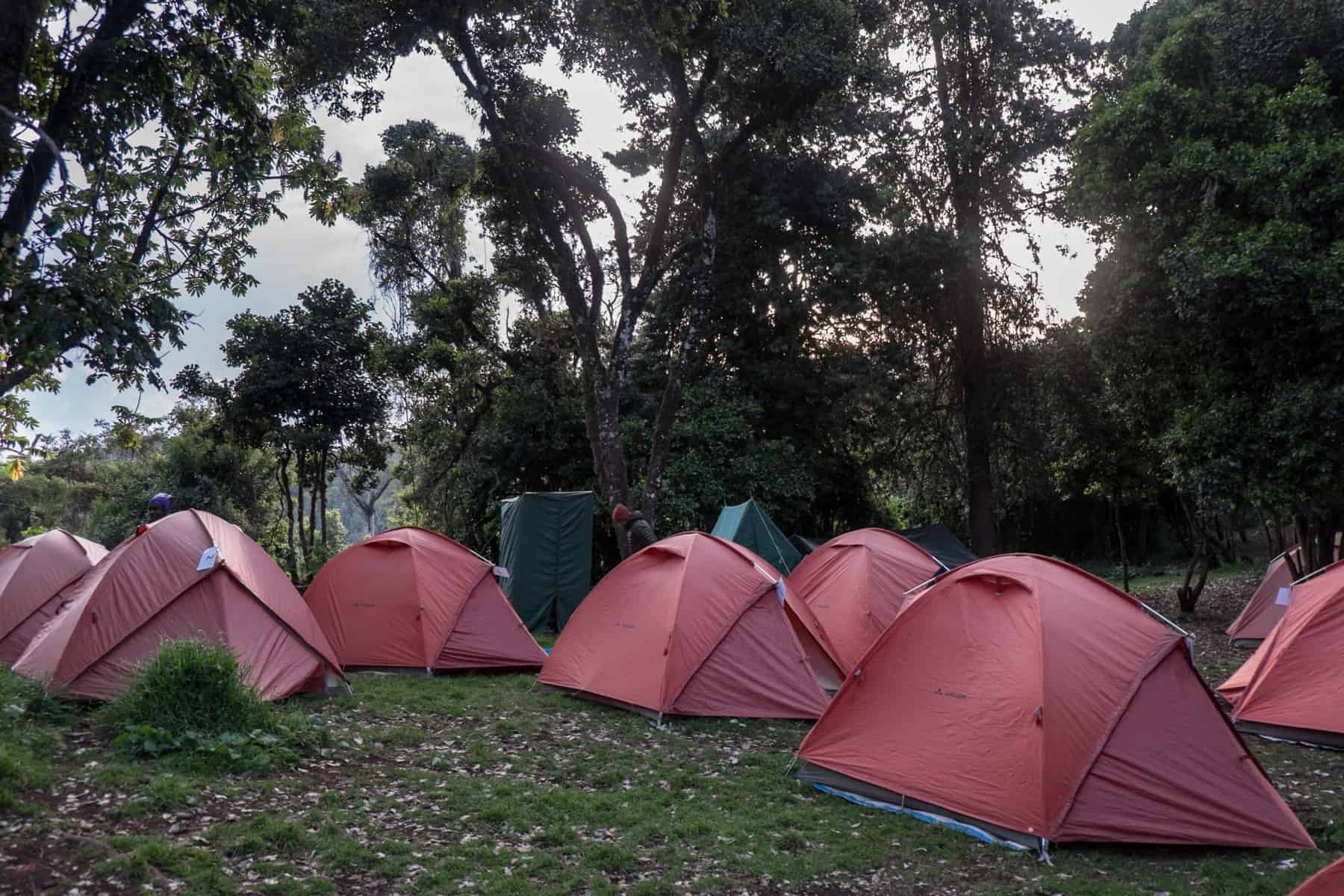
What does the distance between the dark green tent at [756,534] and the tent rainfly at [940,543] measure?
119 inches

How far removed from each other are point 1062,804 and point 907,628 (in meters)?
1.57

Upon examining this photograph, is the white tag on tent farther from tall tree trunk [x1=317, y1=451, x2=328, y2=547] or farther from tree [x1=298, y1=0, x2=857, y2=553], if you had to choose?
tall tree trunk [x1=317, y1=451, x2=328, y2=547]

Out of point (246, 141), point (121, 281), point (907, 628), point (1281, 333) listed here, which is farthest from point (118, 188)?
point (1281, 333)

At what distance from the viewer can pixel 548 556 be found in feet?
Result: 47.7

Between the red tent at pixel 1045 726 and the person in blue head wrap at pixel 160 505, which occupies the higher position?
the person in blue head wrap at pixel 160 505

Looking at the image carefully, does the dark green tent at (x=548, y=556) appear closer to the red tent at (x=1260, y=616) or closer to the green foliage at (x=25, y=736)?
the green foliage at (x=25, y=736)

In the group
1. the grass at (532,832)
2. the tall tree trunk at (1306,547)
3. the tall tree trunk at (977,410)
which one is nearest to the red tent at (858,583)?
the grass at (532,832)

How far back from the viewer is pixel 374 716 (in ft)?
28.0

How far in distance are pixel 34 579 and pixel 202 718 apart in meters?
6.10

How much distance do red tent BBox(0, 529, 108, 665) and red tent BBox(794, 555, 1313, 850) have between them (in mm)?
9087

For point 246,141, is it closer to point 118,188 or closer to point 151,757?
point 118,188

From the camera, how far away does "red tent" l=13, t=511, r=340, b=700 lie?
7.91 m

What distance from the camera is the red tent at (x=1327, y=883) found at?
10.6 ft

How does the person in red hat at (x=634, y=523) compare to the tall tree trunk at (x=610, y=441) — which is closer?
the person in red hat at (x=634, y=523)
